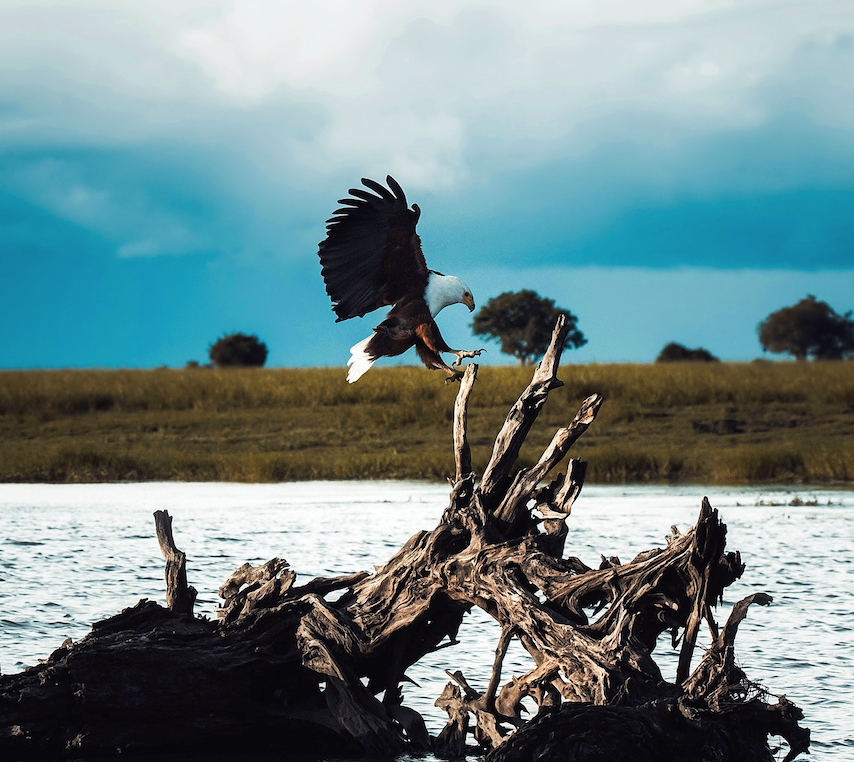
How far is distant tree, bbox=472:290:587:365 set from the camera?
42031 millimetres

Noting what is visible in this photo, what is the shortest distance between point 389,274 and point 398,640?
1886 millimetres

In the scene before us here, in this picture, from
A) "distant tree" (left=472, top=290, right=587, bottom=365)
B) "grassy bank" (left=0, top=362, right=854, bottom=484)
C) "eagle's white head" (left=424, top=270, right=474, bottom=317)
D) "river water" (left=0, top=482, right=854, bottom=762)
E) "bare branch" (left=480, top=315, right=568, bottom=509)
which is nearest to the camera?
"bare branch" (left=480, top=315, right=568, bottom=509)

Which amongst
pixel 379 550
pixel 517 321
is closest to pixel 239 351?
pixel 517 321

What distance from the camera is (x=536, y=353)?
40.2m

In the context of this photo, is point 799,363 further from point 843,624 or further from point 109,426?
point 843,624

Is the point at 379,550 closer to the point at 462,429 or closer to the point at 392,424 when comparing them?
the point at 462,429

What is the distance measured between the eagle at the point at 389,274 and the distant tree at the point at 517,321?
3534 cm

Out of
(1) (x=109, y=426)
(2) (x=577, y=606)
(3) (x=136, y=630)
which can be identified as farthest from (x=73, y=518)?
(1) (x=109, y=426)

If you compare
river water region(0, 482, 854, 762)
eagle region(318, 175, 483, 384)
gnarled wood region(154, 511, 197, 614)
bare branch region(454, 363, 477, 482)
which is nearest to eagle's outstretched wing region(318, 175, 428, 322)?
eagle region(318, 175, 483, 384)

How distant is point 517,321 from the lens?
43656mm

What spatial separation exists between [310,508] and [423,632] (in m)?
8.97

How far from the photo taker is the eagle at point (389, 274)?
5.79 meters

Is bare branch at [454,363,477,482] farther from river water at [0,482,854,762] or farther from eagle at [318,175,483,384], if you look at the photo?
river water at [0,482,854,762]

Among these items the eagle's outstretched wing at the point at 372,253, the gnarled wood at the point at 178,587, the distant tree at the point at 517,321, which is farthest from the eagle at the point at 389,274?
the distant tree at the point at 517,321
